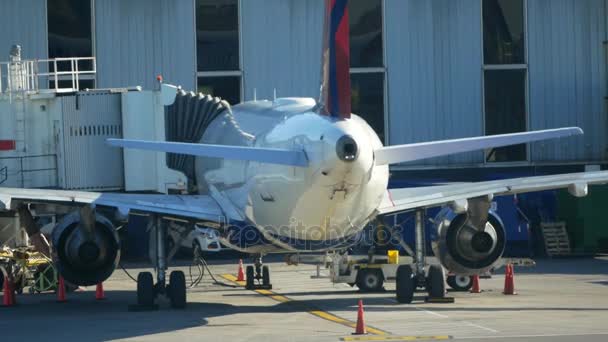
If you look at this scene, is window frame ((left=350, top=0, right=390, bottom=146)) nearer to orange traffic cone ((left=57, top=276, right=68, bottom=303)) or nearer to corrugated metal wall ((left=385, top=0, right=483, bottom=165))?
corrugated metal wall ((left=385, top=0, right=483, bottom=165))

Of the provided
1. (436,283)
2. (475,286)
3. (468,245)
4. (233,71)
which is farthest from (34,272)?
(233,71)

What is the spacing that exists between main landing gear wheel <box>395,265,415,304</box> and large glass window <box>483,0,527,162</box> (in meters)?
25.5

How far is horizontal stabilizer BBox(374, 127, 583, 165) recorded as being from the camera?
23.4 meters

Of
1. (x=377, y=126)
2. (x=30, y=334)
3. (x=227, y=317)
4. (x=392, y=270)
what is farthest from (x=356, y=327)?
(x=377, y=126)

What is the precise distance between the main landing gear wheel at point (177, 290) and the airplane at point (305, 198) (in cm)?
3

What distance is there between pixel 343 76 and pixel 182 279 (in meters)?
6.45

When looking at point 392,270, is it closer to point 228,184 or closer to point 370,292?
point 370,292

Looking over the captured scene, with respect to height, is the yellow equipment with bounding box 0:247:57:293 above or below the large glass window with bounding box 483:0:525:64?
below

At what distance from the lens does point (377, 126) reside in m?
52.9

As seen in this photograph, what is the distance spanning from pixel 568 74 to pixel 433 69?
5.85 meters

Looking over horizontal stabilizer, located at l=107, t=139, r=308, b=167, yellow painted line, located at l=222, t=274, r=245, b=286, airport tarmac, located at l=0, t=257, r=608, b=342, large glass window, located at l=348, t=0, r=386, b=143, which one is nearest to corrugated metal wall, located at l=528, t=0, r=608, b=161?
large glass window, located at l=348, t=0, r=386, b=143

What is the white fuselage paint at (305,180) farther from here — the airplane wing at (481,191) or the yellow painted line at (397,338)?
the yellow painted line at (397,338)

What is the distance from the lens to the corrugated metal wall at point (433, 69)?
172 ft

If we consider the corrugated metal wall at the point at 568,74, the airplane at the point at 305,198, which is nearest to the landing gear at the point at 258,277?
the airplane at the point at 305,198
